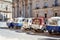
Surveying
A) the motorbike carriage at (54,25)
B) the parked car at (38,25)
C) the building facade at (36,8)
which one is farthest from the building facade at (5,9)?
the motorbike carriage at (54,25)

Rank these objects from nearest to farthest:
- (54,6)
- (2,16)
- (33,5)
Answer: (54,6) → (33,5) → (2,16)

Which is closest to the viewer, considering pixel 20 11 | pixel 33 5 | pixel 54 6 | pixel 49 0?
pixel 54 6

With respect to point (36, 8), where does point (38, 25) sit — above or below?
below

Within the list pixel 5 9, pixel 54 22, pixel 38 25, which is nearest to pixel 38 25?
pixel 38 25

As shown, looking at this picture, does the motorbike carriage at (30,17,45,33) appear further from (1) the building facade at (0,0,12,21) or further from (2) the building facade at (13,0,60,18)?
(1) the building facade at (0,0,12,21)

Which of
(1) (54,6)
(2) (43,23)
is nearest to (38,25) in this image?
(2) (43,23)

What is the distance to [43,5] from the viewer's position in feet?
175

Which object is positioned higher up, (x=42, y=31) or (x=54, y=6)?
(x=54, y=6)

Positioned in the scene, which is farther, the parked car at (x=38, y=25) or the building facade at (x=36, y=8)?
the building facade at (x=36, y=8)

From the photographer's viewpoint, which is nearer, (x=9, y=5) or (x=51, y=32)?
(x=51, y=32)

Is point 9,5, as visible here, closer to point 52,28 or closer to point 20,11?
point 20,11

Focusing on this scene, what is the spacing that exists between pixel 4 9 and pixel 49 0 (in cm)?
3958

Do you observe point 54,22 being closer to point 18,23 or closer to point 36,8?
point 18,23

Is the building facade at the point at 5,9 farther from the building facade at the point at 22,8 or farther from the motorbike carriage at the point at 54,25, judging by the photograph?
the motorbike carriage at the point at 54,25
